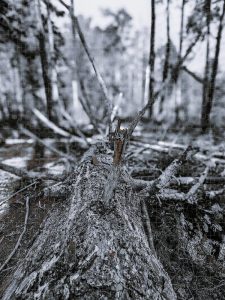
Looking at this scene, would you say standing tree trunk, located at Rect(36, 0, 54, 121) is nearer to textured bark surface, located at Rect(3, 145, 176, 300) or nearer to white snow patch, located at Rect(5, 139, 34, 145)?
white snow patch, located at Rect(5, 139, 34, 145)

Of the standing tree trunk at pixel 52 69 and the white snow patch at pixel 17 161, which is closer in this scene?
the white snow patch at pixel 17 161

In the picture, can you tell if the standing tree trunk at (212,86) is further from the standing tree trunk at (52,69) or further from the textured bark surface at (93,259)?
→ the textured bark surface at (93,259)

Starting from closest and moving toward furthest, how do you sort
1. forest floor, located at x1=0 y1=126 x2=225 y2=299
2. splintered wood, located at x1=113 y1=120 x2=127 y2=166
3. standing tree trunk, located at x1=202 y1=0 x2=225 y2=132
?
splintered wood, located at x1=113 y1=120 x2=127 y2=166
forest floor, located at x1=0 y1=126 x2=225 y2=299
standing tree trunk, located at x1=202 y1=0 x2=225 y2=132

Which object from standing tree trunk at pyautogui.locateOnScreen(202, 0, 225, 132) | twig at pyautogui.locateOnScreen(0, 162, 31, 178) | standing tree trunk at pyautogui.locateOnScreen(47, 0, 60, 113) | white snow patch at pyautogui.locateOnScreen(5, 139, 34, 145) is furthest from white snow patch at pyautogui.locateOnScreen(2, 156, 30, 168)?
standing tree trunk at pyautogui.locateOnScreen(202, 0, 225, 132)

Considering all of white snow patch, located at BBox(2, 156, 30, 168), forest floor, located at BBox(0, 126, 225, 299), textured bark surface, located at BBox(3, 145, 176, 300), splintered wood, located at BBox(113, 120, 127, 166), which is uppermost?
splintered wood, located at BBox(113, 120, 127, 166)

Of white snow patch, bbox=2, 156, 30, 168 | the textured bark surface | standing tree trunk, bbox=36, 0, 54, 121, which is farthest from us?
standing tree trunk, bbox=36, 0, 54, 121

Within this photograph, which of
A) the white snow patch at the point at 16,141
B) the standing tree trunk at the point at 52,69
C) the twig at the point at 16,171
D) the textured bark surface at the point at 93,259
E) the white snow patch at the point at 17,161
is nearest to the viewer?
the textured bark surface at the point at 93,259

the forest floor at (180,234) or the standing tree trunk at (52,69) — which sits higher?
the standing tree trunk at (52,69)

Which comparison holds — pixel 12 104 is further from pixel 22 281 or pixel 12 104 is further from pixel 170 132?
pixel 22 281

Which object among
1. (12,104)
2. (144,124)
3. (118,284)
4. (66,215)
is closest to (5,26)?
(12,104)

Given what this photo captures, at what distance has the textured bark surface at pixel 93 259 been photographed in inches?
60.6

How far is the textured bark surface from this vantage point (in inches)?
60.6

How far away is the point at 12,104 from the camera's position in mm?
16766

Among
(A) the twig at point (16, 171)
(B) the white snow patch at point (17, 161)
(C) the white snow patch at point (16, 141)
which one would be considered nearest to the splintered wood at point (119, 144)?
(A) the twig at point (16, 171)
